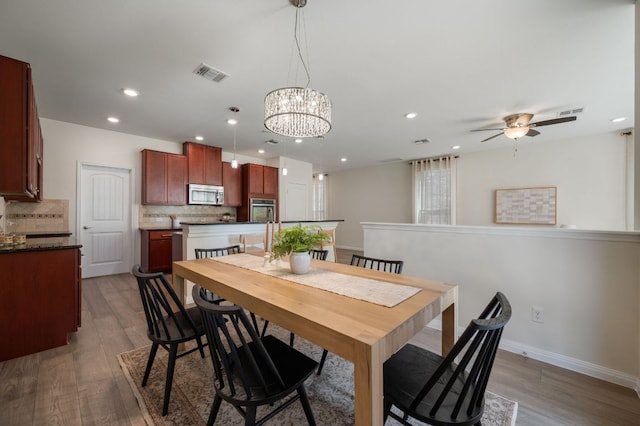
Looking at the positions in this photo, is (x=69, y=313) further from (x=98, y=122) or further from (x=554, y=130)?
(x=554, y=130)

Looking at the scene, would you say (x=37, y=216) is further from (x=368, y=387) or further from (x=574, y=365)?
(x=574, y=365)

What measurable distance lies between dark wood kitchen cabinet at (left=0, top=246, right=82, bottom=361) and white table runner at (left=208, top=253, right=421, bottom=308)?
152 cm

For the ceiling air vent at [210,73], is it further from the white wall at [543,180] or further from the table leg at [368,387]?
the white wall at [543,180]

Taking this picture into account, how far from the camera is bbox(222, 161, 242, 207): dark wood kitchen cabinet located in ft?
19.0

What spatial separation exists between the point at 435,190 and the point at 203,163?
5387 millimetres

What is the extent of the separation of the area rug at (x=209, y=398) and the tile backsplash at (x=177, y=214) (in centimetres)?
346

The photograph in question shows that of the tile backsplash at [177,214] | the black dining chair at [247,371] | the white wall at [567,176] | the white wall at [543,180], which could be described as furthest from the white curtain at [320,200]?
the black dining chair at [247,371]

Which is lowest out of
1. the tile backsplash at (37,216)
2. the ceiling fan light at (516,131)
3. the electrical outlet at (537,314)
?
the electrical outlet at (537,314)

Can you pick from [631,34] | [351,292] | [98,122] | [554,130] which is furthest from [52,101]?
[554,130]

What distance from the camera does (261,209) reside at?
6.16m

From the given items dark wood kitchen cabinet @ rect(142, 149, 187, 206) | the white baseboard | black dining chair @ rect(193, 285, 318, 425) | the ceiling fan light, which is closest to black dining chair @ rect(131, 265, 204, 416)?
black dining chair @ rect(193, 285, 318, 425)

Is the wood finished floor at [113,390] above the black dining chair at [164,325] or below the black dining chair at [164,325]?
below

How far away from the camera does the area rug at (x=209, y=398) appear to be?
4.99 feet

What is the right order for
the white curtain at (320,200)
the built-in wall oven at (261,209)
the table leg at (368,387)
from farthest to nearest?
1. the white curtain at (320,200)
2. the built-in wall oven at (261,209)
3. the table leg at (368,387)
